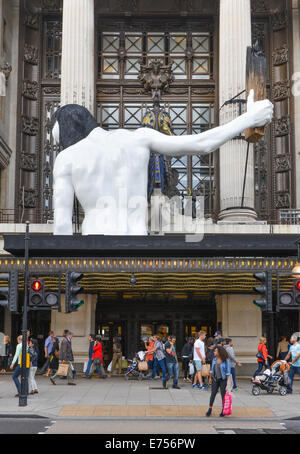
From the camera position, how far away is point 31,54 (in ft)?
118

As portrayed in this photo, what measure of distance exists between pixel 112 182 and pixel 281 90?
21773 millimetres

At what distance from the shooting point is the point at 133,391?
1919 cm

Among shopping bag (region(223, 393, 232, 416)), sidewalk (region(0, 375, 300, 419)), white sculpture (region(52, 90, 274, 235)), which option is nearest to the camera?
shopping bag (region(223, 393, 232, 416))

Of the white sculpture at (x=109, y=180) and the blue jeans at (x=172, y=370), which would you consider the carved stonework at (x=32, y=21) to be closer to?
the white sculpture at (x=109, y=180)

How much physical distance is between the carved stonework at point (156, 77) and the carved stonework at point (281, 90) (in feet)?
19.1

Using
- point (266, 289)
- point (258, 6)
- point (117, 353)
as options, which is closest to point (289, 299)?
point (266, 289)

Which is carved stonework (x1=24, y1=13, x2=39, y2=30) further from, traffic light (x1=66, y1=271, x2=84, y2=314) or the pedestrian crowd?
traffic light (x1=66, y1=271, x2=84, y2=314)

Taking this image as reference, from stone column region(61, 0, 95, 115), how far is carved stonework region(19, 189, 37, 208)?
705 cm

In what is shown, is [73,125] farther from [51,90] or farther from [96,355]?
[51,90]

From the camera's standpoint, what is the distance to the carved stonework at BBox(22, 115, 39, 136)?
35250 millimetres

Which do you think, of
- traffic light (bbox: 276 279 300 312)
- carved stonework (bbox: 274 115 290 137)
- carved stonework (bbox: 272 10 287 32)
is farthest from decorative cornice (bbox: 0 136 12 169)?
traffic light (bbox: 276 279 300 312)

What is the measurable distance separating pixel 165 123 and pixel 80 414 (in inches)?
807
